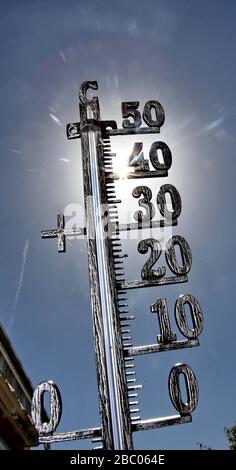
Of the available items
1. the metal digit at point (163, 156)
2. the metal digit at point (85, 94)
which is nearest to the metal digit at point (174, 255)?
the metal digit at point (163, 156)

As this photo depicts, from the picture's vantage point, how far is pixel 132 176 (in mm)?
5102

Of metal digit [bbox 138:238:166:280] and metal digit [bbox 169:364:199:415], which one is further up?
metal digit [bbox 138:238:166:280]

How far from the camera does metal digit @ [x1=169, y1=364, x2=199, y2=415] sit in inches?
145

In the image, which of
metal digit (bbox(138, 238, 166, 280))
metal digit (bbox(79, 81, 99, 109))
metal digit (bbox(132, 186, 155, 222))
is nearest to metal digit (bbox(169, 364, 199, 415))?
metal digit (bbox(138, 238, 166, 280))

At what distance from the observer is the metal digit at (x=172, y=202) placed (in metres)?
4.83

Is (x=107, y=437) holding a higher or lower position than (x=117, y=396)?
lower

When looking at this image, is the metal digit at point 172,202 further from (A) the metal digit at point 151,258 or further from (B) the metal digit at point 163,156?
(A) the metal digit at point 151,258

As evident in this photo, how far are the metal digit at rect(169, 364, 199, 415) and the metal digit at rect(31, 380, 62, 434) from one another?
1142 mm

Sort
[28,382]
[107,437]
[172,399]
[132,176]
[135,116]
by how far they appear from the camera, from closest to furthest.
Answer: [107,437]
[172,399]
[132,176]
[135,116]
[28,382]

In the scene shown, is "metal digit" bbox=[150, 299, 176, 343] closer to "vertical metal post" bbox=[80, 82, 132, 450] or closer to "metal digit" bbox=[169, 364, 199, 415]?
"metal digit" bbox=[169, 364, 199, 415]

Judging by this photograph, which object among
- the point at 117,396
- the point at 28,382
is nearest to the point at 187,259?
the point at 117,396

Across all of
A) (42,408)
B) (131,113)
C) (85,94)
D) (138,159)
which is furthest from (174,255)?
(85,94)
